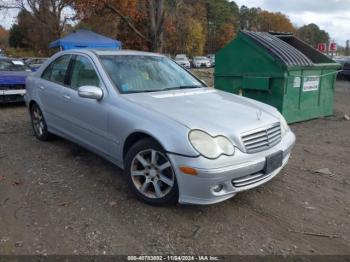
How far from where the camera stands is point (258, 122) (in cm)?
365

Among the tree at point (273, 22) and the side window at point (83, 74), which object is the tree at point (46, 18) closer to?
the side window at point (83, 74)

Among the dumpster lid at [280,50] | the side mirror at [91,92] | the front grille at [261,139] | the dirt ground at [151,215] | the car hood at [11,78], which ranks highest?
the dumpster lid at [280,50]

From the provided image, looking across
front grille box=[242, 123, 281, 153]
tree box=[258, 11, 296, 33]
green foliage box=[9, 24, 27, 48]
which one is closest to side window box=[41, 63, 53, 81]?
front grille box=[242, 123, 281, 153]

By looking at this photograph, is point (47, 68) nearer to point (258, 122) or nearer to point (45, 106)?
point (45, 106)

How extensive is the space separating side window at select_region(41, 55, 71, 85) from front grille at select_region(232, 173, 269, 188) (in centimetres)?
295

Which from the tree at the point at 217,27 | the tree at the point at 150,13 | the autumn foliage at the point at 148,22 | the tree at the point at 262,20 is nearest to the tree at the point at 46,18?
the autumn foliage at the point at 148,22

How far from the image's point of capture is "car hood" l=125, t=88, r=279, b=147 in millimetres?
3359

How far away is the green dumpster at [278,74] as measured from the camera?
23.0 ft

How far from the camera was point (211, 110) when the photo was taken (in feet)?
Result: 12.3

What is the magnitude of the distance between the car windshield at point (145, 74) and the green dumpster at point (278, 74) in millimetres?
2599

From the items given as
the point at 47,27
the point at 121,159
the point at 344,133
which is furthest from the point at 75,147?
the point at 47,27

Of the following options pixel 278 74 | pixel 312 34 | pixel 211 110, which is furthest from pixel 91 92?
pixel 312 34

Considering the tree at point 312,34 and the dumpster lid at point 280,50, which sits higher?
the tree at point 312,34

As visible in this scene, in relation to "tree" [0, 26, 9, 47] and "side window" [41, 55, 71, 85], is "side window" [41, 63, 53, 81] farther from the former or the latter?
"tree" [0, 26, 9, 47]
